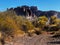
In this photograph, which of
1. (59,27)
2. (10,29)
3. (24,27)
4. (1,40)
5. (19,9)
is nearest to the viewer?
(1,40)

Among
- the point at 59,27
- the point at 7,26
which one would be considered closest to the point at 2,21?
the point at 7,26

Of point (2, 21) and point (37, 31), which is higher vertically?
point (2, 21)

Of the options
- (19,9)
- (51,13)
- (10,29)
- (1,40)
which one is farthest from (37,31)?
(51,13)

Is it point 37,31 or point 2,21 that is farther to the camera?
point 37,31

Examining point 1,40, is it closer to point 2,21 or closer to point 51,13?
point 2,21

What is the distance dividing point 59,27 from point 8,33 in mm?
37802

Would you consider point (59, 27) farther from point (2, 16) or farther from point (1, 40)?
point (1, 40)

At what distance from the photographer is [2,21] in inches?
1735

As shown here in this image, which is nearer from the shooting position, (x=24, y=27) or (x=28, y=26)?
(x=24, y=27)

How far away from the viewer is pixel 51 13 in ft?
607

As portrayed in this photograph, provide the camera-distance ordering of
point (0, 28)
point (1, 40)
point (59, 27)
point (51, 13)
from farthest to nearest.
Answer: point (51, 13)
point (59, 27)
point (0, 28)
point (1, 40)

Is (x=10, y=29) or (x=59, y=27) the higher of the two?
(x=10, y=29)

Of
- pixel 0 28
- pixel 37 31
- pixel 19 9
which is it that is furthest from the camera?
pixel 19 9

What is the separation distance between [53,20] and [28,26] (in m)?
41.7
